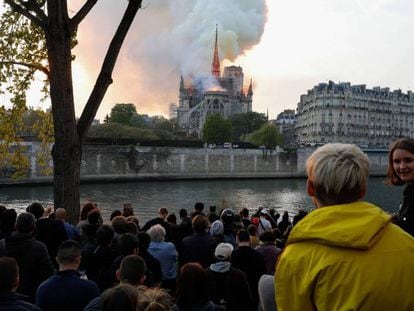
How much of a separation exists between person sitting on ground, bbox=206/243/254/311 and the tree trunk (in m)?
3.60

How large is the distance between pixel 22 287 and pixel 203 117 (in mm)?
106356

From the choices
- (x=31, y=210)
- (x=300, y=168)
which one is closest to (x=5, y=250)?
(x=31, y=210)

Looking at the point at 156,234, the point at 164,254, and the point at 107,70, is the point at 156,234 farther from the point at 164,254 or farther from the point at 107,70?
the point at 107,70

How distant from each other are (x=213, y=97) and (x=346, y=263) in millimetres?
112378

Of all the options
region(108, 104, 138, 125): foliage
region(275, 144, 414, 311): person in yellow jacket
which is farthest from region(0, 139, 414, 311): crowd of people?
region(108, 104, 138, 125): foliage

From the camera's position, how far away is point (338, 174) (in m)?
1.76

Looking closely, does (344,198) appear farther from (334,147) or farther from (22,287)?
(22,287)

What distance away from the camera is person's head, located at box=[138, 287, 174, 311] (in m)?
2.29

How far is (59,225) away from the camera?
546 centimetres

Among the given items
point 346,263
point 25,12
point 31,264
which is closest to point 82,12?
point 25,12

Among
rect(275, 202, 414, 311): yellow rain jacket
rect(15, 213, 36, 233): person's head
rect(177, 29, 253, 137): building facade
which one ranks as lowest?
rect(15, 213, 36, 233): person's head

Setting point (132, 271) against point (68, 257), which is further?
point (68, 257)

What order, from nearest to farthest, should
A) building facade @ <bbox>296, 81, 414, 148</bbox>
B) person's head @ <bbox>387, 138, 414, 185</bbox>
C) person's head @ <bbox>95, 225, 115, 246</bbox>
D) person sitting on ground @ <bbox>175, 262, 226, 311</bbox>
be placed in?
1. person's head @ <bbox>387, 138, 414, 185</bbox>
2. person sitting on ground @ <bbox>175, 262, 226, 311</bbox>
3. person's head @ <bbox>95, 225, 115, 246</bbox>
4. building facade @ <bbox>296, 81, 414, 148</bbox>

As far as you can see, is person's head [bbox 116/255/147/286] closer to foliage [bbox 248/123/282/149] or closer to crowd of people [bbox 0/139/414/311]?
crowd of people [bbox 0/139/414/311]
